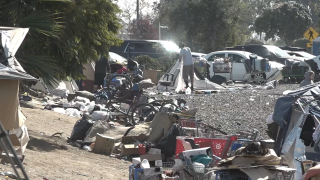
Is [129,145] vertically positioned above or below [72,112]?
above

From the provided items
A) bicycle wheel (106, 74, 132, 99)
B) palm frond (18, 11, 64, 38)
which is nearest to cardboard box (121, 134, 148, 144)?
palm frond (18, 11, 64, 38)

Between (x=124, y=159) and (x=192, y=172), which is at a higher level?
(x=192, y=172)

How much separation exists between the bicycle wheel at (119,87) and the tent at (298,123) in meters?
Answer: 7.06

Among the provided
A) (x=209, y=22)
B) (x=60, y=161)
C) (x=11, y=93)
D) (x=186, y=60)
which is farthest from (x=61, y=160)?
(x=209, y=22)

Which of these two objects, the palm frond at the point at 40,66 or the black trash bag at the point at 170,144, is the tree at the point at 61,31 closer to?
the palm frond at the point at 40,66

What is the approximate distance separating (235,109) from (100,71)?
6362mm

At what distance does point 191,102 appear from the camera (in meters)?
18.8

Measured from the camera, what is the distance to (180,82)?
22.6 m

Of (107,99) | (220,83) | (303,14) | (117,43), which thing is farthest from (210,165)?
(303,14)

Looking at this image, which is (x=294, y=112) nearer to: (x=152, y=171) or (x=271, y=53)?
(x=152, y=171)

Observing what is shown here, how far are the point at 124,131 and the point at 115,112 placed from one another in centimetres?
310

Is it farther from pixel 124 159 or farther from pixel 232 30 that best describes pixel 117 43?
pixel 232 30

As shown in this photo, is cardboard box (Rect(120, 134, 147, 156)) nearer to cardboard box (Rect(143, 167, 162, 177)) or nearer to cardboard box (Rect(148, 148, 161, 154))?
cardboard box (Rect(148, 148, 161, 154))

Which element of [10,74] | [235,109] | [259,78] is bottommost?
[259,78]
